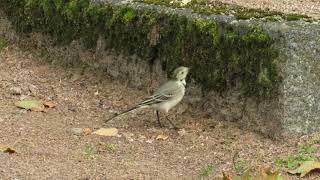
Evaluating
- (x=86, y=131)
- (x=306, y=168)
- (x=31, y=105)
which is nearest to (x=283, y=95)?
(x=306, y=168)

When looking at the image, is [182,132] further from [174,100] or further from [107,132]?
[107,132]

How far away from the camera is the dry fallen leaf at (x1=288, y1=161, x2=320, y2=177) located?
6367 mm

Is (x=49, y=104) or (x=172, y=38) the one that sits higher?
(x=172, y=38)

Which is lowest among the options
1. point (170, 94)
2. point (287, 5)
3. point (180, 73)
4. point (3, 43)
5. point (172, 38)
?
point (3, 43)

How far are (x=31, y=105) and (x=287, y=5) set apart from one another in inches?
122

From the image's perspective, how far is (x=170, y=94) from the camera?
770 cm

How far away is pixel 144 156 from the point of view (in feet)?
23.3

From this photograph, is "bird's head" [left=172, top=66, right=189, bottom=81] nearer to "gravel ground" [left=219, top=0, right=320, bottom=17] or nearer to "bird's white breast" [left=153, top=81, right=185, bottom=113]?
"bird's white breast" [left=153, top=81, right=185, bottom=113]

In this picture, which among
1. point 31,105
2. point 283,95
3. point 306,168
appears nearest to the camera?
point 306,168

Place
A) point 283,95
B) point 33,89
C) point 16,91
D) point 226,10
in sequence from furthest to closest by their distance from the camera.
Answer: point 33,89
point 16,91
point 226,10
point 283,95

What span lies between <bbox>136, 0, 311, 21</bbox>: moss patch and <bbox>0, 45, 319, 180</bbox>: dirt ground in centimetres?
104

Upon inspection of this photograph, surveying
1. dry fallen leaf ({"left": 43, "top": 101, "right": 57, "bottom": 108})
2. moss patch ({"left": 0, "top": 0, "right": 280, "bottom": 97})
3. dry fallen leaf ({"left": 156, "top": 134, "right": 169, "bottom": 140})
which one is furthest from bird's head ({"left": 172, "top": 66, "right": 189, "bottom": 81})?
dry fallen leaf ({"left": 43, "top": 101, "right": 57, "bottom": 108})

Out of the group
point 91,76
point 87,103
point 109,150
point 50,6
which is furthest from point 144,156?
point 50,6

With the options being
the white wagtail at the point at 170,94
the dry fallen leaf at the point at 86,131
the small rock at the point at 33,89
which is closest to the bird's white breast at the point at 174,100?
the white wagtail at the point at 170,94
